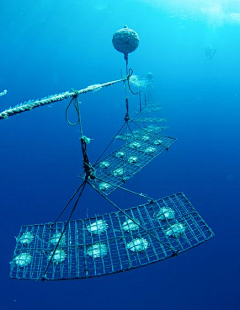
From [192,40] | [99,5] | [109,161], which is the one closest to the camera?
[109,161]

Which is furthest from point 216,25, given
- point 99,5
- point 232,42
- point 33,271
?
point 33,271

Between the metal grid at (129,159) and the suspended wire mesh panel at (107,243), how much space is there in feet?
2.70

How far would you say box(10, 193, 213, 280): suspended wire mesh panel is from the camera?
80.8 inches

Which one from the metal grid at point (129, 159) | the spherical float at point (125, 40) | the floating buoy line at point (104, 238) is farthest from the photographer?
the metal grid at point (129, 159)

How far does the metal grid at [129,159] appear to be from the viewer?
3560 millimetres

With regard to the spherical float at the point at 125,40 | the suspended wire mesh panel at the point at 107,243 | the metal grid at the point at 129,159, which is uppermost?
the spherical float at the point at 125,40

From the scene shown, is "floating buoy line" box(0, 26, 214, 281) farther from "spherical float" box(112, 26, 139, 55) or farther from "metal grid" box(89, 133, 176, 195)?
"metal grid" box(89, 133, 176, 195)

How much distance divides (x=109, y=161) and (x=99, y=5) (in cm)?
2375

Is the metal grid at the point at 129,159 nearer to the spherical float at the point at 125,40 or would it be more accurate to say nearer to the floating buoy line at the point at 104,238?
the floating buoy line at the point at 104,238

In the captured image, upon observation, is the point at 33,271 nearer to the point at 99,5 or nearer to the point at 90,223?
the point at 90,223

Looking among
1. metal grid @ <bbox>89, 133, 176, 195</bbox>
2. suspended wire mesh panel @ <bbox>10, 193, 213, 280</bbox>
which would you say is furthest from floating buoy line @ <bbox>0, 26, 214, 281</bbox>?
metal grid @ <bbox>89, 133, 176, 195</bbox>

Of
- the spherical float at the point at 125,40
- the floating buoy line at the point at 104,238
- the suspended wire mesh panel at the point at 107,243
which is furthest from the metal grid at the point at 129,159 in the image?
the spherical float at the point at 125,40

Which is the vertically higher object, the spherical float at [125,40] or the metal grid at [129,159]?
the spherical float at [125,40]

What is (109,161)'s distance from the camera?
13.4 ft
